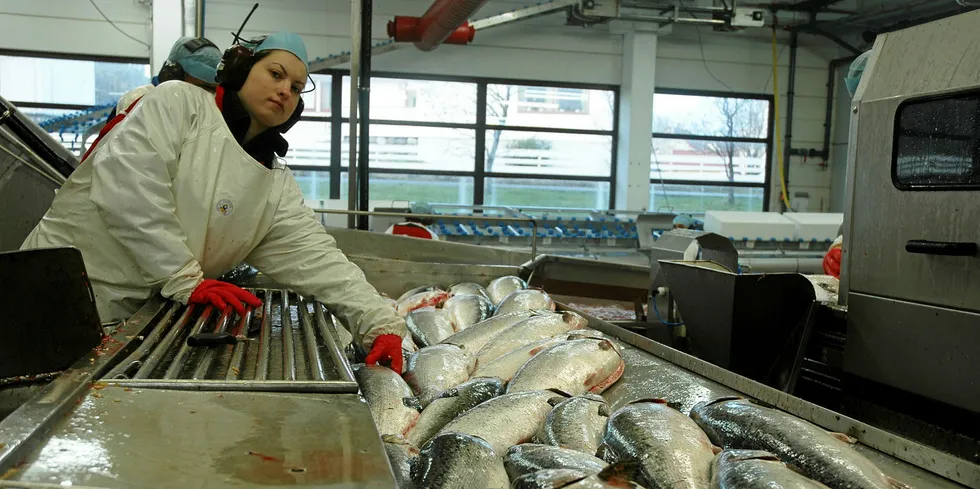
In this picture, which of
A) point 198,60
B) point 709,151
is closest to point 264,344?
point 198,60

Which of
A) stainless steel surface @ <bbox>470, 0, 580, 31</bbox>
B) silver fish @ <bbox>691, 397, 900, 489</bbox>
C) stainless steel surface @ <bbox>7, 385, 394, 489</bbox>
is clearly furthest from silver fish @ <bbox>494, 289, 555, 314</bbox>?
A: stainless steel surface @ <bbox>470, 0, 580, 31</bbox>

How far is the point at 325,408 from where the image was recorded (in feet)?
4.02

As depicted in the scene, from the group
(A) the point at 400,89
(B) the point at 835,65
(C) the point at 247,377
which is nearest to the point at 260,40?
(C) the point at 247,377

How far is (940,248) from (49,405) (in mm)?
2801

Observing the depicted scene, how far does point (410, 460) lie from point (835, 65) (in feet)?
38.5

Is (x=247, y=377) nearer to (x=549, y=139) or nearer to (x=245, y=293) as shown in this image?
(x=245, y=293)

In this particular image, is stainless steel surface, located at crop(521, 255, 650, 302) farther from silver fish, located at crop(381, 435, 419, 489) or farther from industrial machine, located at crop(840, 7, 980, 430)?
silver fish, located at crop(381, 435, 419, 489)

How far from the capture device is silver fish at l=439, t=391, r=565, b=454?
5.27 feet

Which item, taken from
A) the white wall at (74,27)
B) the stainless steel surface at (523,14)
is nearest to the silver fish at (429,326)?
the stainless steel surface at (523,14)

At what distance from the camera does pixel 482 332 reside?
2.53 metres

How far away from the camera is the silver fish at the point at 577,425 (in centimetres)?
156

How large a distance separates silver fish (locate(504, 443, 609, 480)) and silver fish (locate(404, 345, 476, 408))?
0.56 metres

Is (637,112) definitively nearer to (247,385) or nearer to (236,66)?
(236,66)

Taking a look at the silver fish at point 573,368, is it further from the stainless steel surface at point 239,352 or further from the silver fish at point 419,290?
the silver fish at point 419,290
